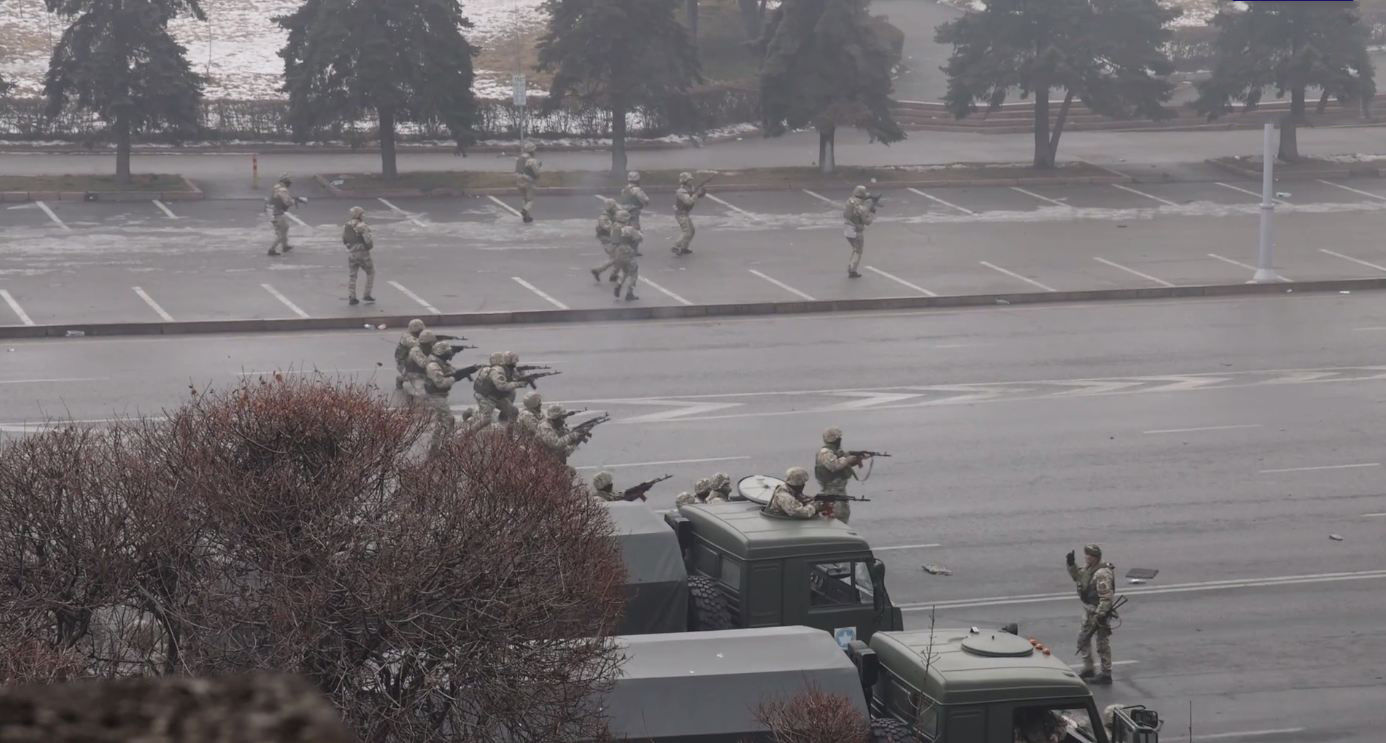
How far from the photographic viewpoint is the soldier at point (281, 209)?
31.5 metres

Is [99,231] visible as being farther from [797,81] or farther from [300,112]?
Answer: [797,81]

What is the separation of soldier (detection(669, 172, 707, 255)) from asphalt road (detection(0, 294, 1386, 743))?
4801 mm

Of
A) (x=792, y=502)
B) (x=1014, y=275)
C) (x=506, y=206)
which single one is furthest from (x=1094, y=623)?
(x=506, y=206)

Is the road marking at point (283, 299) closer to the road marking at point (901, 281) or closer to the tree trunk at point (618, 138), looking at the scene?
the road marking at point (901, 281)

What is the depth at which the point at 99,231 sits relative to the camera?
34938 mm

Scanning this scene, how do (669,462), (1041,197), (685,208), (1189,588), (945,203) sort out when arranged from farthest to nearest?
(1041,197) → (945,203) → (685,208) → (669,462) → (1189,588)

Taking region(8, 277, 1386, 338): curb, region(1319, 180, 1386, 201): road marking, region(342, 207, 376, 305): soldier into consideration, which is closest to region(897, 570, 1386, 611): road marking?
region(8, 277, 1386, 338): curb

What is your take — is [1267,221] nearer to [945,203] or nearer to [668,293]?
[945,203]

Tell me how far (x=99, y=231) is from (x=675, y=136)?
18672 millimetres

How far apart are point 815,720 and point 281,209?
24.7 m

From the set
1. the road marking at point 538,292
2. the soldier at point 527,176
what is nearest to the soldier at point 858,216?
the road marking at point 538,292

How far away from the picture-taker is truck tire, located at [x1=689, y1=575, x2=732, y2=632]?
12656 millimetres

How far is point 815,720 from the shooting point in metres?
9.16

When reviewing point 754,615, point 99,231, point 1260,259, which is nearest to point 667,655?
Result: point 754,615
